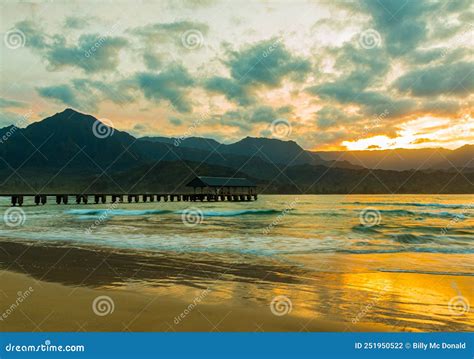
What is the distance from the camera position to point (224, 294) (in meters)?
7.89

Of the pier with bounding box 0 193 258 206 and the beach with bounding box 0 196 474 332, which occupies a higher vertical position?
the pier with bounding box 0 193 258 206

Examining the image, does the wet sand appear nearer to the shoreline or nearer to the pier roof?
the shoreline

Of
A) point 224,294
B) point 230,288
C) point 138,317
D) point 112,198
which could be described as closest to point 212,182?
point 112,198

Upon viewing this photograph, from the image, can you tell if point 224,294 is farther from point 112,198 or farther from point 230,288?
point 112,198

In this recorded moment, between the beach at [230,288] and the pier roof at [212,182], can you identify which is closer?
the beach at [230,288]

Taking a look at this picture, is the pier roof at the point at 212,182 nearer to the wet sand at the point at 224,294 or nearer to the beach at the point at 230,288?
the beach at the point at 230,288

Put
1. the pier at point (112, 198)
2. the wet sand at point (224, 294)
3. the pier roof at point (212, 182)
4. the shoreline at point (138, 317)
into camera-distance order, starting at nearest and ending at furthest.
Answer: the shoreline at point (138, 317)
the wet sand at point (224, 294)
the pier at point (112, 198)
the pier roof at point (212, 182)

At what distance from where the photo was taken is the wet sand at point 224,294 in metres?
6.19

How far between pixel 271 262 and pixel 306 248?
165 inches

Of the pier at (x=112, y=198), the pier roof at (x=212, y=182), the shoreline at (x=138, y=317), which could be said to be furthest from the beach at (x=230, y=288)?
the pier roof at (x=212, y=182)

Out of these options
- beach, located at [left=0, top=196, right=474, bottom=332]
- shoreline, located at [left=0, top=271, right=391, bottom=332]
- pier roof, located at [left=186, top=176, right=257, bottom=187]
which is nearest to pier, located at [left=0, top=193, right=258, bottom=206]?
pier roof, located at [left=186, top=176, right=257, bottom=187]

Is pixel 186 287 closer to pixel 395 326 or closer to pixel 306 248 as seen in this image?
pixel 395 326

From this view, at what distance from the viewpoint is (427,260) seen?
13.7m

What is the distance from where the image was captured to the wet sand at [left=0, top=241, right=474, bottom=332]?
6188mm
